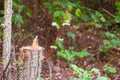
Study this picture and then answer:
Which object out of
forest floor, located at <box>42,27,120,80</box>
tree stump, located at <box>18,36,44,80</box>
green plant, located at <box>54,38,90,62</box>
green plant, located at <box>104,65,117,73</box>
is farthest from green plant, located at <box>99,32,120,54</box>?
tree stump, located at <box>18,36,44,80</box>

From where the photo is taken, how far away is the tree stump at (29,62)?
3.25m

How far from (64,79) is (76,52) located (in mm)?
765

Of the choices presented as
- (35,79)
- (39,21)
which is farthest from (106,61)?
(35,79)

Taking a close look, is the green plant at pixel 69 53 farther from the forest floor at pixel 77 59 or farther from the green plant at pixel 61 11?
the green plant at pixel 61 11

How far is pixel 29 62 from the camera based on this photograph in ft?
10.7

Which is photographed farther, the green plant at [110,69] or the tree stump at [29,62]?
the green plant at [110,69]

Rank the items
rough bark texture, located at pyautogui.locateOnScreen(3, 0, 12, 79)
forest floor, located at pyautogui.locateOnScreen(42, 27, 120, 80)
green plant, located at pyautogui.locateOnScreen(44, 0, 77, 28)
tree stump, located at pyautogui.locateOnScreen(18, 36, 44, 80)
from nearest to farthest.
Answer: tree stump, located at pyautogui.locateOnScreen(18, 36, 44, 80), rough bark texture, located at pyautogui.locateOnScreen(3, 0, 12, 79), green plant, located at pyautogui.locateOnScreen(44, 0, 77, 28), forest floor, located at pyautogui.locateOnScreen(42, 27, 120, 80)

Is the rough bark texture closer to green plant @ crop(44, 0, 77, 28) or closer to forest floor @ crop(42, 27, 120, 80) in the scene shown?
green plant @ crop(44, 0, 77, 28)

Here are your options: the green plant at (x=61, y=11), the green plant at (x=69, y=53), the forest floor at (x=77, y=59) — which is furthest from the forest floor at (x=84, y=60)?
the green plant at (x=61, y=11)

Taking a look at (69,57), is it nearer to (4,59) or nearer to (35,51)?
(4,59)

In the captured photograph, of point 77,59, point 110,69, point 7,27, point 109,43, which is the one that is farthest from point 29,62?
point 109,43

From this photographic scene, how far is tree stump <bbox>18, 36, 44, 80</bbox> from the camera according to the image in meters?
3.25

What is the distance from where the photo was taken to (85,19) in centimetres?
652

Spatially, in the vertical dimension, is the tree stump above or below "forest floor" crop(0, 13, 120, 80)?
above
